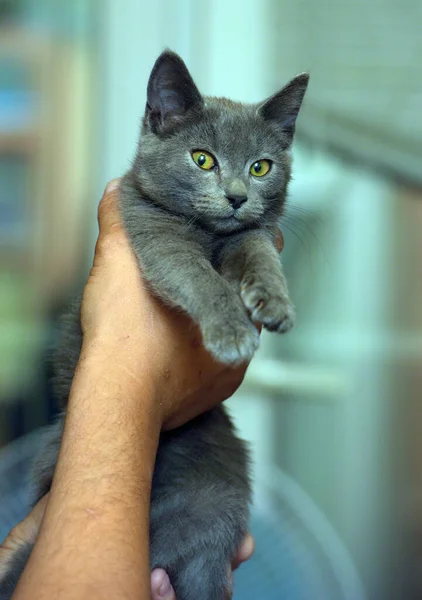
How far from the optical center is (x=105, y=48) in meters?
1.93

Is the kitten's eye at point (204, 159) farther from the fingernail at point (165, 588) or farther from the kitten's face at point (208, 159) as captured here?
the fingernail at point (165, 588)

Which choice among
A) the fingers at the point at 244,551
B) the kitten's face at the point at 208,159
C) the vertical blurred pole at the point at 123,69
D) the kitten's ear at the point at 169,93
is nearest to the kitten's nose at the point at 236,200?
the kitten's face at the point at 208,159

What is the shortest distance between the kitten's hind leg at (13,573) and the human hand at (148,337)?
313 mm

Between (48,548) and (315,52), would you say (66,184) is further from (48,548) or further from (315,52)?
(48,548)

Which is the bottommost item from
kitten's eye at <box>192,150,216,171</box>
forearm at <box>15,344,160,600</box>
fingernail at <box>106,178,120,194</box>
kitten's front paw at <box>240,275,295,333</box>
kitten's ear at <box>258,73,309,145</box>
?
forearm at <box>15,344,160,600</box>

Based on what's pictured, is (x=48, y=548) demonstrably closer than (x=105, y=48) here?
Yes

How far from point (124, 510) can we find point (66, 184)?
4.61 ft

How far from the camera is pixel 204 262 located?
1.02 meters

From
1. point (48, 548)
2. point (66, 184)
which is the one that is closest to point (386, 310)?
point (66, 184)

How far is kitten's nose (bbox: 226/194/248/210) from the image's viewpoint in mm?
1043

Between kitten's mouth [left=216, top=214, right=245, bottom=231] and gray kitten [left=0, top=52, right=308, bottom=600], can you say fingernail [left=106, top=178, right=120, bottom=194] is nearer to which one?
gray kitten [left=0, top=52, right=308, bottom=600]

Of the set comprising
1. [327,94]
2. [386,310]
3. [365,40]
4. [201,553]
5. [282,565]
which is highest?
[365,40]

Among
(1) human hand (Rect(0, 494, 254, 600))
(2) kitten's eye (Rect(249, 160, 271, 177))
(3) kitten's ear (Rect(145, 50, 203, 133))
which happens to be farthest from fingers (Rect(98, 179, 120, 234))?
(1) human hand (Rect(0, 494, 254, 600))

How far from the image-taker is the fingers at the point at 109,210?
116 centimetres
